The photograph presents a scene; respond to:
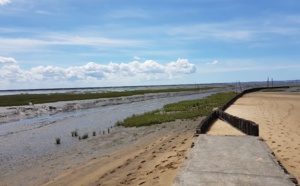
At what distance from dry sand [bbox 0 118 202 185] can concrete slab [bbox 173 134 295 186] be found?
3.11ft

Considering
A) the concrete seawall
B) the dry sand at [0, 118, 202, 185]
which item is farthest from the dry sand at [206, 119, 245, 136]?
the concrete seawall

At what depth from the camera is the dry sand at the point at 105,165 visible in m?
9.62

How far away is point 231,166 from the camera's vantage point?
26.0 feet

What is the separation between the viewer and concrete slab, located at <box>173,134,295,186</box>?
678cm

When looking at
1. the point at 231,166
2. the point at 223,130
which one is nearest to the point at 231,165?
the point at 231,166

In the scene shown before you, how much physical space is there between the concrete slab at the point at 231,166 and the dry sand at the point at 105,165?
3.11 ft

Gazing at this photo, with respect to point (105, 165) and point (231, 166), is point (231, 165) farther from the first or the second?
point (105, 165)

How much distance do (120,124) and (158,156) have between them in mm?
12949

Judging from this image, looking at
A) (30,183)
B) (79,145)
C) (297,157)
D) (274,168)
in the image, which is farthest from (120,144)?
(274,168)

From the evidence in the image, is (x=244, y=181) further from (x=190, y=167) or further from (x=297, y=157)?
(x=297, y=157)

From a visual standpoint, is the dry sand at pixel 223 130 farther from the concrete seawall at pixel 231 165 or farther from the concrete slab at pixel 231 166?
the concrete slab at pixel 231 166

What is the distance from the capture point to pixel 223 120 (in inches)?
781

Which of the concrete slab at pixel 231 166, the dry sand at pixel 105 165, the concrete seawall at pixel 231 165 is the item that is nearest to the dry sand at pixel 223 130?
the dry sand at pixel 105 165

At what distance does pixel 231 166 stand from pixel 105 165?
5601mm
